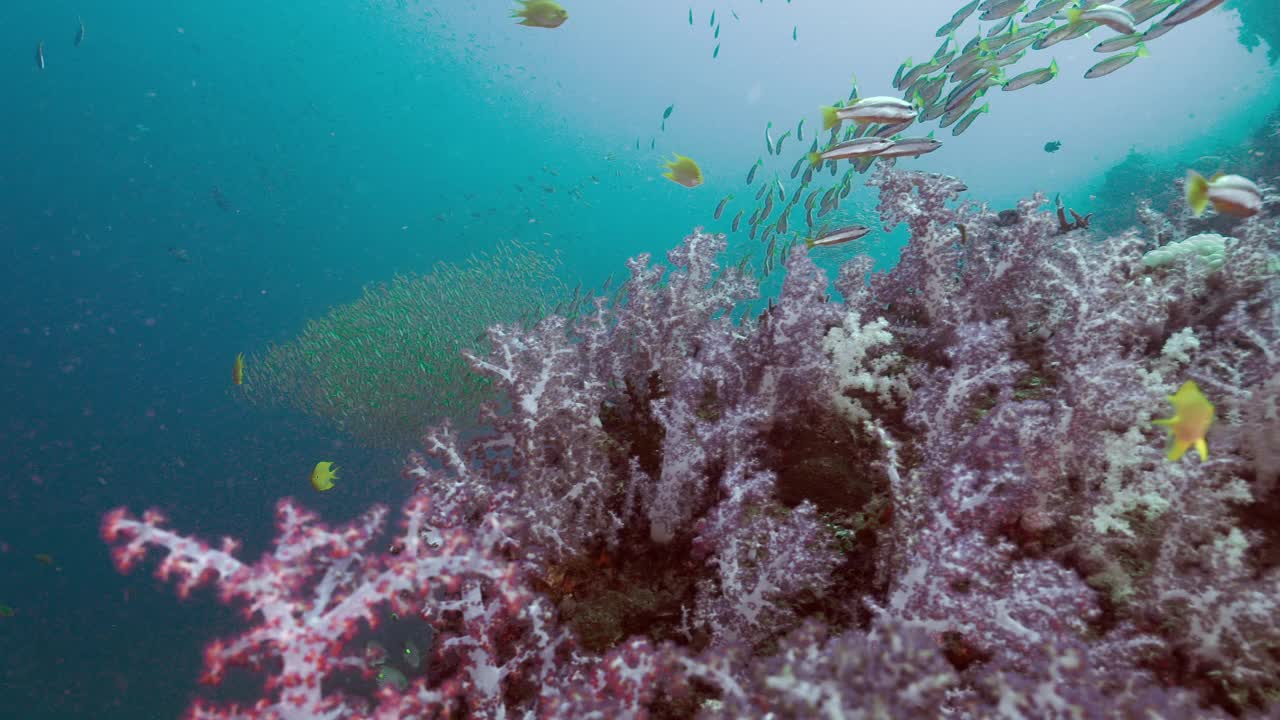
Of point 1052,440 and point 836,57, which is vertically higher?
point 836,57

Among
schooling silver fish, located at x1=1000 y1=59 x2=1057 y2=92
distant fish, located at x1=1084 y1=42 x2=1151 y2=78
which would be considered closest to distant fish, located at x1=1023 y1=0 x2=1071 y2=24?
schooling silver fish, located at x1=1000 y1=59 x2=1057 y2=92

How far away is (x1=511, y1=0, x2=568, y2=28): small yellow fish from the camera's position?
5.21m

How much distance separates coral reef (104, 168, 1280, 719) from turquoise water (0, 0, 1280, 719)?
11.4 metres

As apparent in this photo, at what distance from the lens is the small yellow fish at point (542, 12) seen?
17.1 feet

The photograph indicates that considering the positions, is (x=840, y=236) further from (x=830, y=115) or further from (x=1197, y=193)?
(x=1197, y=193)

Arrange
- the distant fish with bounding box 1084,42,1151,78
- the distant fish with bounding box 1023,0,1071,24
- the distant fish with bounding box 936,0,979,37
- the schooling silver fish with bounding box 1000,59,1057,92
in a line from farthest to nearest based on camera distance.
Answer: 1. the distant fish with bounding box 936,0,979,37
2. the schooling silver fish with bounding box 1000,59,1057,92
3. the distant fish with bounding box 1023,0,1071,24
4. the distant fish with bounding box 1084,42,1151,78

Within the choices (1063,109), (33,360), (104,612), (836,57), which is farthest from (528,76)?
(1063,109)

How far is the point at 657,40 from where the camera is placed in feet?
320

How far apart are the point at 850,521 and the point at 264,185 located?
53893 mm

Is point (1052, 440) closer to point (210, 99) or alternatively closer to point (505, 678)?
point (505, 678)

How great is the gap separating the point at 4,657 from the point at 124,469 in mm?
6821

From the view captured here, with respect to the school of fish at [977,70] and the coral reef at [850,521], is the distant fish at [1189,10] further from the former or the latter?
the coral reef at [850,521]

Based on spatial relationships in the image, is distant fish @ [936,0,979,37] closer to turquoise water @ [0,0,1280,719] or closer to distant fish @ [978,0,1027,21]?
distant fish @ [978,0,1027,21]

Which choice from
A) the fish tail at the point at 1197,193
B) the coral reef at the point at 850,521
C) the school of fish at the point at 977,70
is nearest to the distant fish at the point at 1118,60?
the school of fish at the point at 977,70
